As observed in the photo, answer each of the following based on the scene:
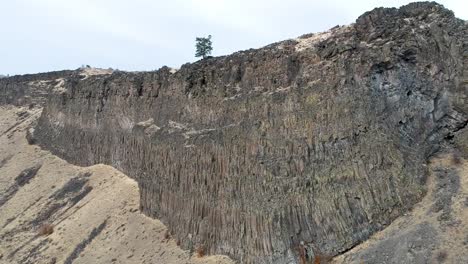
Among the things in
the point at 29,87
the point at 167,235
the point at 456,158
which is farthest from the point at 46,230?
the point at 29,87

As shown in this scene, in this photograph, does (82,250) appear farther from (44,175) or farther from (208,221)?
(44,175)

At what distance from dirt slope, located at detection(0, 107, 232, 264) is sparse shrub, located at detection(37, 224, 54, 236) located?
286 mm

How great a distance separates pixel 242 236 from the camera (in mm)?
29766

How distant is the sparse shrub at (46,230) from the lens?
142 ft

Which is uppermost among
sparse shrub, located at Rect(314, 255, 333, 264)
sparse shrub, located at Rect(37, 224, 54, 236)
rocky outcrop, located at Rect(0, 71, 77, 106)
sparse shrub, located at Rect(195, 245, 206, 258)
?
rocky outcrop, located at Rect(0, 71, 77, 106)

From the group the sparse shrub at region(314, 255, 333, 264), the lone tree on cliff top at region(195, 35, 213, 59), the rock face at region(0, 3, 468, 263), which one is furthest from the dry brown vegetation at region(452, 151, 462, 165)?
the lone tree on cliff top at region(195, 35, 213, 59)

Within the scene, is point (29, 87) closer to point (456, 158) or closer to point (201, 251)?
point (201, 251)

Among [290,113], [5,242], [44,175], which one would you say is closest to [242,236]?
[290,113]

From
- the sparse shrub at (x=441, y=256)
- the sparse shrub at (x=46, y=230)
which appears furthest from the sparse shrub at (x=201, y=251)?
the sparse shrub at (x=46, y=230)

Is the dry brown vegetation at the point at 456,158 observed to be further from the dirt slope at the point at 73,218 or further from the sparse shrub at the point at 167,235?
the sparse shrub at the point at 167,235

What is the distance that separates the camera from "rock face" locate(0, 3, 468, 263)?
86.1 ft

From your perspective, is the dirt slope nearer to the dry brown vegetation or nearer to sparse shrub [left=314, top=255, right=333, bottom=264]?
sparse shrub [left=314, top=255, right=333, bottom=264]

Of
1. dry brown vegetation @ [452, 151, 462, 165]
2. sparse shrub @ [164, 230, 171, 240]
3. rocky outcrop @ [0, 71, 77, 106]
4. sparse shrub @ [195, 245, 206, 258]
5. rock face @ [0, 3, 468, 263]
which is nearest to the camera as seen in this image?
rock face @ [0, 3, 468, 263]

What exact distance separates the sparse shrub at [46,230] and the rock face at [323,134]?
1374 cm
